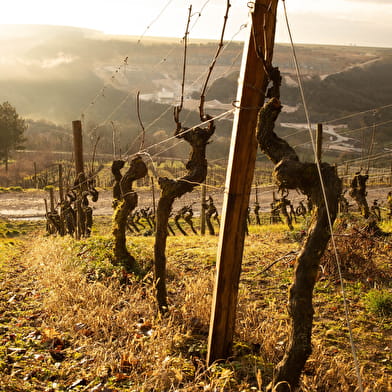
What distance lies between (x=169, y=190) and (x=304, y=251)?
2.27m

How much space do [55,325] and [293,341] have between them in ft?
9.48

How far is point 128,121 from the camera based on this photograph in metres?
96.2

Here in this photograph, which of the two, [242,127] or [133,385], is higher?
[242,127]

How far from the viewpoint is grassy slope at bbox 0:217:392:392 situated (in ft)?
11.2

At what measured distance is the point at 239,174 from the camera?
3.38m

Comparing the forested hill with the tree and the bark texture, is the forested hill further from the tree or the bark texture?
the bark texture

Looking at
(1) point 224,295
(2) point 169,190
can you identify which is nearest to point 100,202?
(2) point 169,190

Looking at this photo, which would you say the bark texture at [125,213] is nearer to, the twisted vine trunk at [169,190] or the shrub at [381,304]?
the twisted vine trunk at [169,190]

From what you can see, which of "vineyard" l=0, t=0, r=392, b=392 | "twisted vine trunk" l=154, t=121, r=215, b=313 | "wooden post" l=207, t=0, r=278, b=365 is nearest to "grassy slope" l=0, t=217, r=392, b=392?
"vineyard" l=0, t=0, r=392, b=392

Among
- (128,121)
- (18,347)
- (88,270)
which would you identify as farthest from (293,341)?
(128,121)

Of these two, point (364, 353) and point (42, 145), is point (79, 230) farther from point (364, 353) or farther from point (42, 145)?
point (42, 145)

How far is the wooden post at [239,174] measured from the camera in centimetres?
315

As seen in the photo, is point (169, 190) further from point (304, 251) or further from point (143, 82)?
point (143, 82)

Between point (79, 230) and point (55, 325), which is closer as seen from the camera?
point (55, 325)
